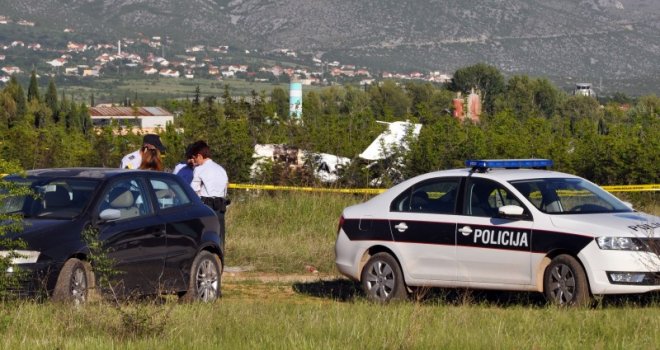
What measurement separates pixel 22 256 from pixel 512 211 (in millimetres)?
4665

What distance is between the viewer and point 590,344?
29.7ft

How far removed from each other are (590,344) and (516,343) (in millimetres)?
556

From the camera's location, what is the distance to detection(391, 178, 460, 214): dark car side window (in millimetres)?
13328

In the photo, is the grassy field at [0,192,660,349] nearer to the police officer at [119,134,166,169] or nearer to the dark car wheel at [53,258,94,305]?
the dark car wheel at [53,258,94,305]

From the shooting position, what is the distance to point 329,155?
31594 mm

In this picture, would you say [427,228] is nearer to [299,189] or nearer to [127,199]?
[127,199]

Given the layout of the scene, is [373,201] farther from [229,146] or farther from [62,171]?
[229,146]

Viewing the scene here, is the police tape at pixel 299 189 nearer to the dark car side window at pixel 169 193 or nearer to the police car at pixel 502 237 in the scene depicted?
the police car at pixel 502 237

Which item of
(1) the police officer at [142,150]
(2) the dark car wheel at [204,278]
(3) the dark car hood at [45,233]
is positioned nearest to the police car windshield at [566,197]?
(2) the dark car wheel at [204,278]

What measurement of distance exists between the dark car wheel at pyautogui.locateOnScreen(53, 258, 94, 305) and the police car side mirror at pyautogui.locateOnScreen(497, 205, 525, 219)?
4007mm

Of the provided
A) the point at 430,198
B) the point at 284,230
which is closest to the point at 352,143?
the point at 284,230

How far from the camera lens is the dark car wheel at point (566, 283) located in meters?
12.1

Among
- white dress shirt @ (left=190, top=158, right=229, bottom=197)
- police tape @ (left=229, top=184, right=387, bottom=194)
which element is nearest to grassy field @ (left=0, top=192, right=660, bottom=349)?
white dress shirt @ (left=190, top=158, right=229, bottom=197)

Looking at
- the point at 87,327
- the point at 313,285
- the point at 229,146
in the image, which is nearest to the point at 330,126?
the point at 229,146
